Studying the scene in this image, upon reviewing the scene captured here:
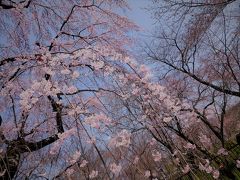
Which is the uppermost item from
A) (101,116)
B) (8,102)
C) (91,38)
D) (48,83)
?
(91,38)

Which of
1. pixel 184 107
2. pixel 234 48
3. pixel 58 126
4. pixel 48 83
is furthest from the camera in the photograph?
pixel 184 107

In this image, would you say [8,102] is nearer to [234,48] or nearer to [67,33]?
[67,33]

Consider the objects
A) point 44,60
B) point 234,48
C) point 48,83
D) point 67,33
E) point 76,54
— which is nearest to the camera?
point 48,83

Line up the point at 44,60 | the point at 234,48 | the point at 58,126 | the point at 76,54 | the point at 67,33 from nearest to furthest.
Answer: the point at 44,60 < the point at 76,54 < the point at 58,126 < the point at 67,33 < the point at 234,48

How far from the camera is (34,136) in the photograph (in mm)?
7430

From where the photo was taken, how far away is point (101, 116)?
562cm

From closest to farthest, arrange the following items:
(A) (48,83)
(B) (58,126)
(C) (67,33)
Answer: (A) (48,83), (B) (58,126), (C) (67,33)

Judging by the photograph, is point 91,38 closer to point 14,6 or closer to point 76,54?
point 76,54

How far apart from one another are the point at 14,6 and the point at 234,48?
22.5 feet

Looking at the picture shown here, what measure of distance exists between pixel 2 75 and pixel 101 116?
8.54 feet

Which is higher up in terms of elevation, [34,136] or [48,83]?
[34,136]

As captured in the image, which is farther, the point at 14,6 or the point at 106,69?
the point at 14,6

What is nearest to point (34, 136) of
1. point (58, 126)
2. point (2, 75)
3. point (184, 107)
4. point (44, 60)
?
point (58, 126)

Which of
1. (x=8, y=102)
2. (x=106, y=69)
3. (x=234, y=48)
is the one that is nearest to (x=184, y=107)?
(x=234, y=48)
